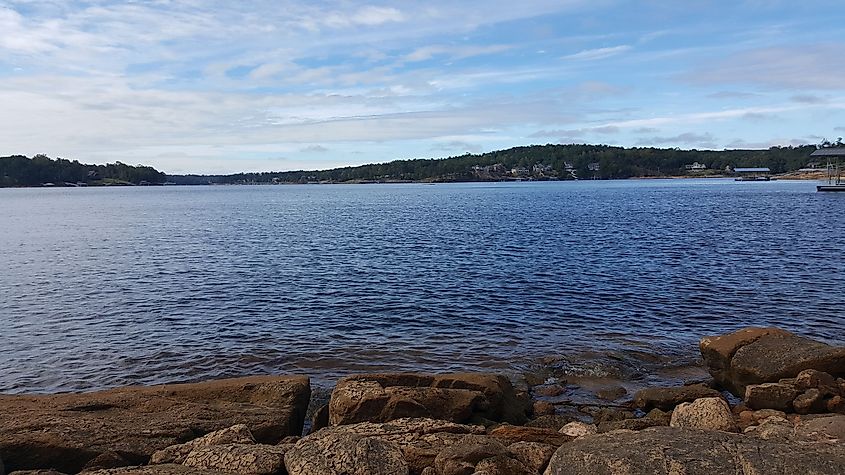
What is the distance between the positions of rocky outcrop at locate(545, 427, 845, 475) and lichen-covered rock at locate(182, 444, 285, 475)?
3568 mm

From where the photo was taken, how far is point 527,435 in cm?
1097

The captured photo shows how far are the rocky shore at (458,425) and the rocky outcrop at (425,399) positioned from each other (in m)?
0.03

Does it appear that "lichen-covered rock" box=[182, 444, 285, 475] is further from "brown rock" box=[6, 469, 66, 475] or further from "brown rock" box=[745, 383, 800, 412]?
"brown rock" box=[745, 383, 800, 412]

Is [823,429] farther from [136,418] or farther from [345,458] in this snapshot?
[136,418]

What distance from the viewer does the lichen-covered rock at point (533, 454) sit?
9211mm

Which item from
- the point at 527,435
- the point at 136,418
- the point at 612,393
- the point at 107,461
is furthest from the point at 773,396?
the point at 107,461

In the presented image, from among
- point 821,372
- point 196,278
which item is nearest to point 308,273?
point 196,278

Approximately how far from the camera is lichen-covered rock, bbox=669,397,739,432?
11.1m

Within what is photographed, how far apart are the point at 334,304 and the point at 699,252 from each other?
25.5 meters

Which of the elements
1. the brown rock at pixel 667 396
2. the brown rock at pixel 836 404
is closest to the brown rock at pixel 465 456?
the brown rock at pixel 667 396

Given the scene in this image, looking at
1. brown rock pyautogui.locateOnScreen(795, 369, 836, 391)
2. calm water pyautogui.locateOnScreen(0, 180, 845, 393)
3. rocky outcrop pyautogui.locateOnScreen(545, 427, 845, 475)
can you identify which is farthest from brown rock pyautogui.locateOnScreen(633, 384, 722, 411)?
rocky outcrop pyautogui.locateOnScreen(545, 427, 845, 475)

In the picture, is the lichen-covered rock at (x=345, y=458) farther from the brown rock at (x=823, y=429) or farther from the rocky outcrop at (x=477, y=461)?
the brown rock at (x=823, y=429)

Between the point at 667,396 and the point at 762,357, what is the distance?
8.62ft

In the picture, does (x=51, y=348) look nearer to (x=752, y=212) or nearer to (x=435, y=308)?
(x=435, y=308)
